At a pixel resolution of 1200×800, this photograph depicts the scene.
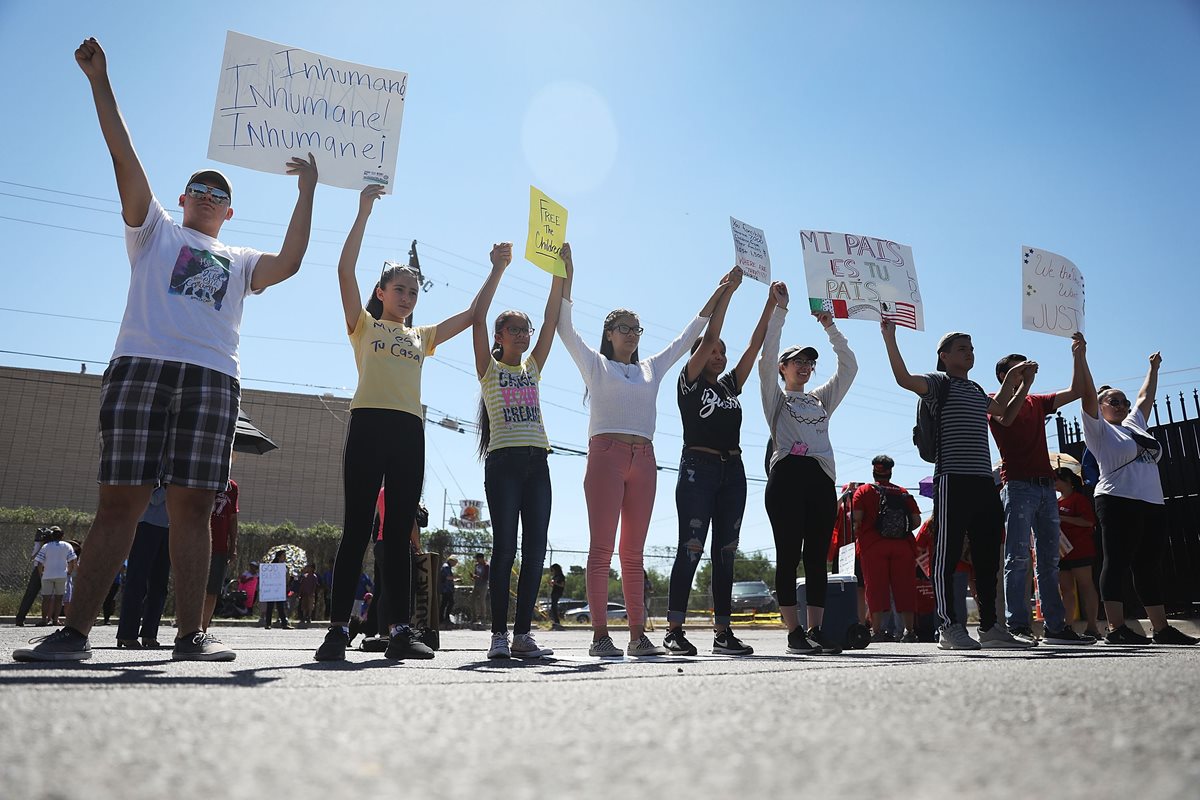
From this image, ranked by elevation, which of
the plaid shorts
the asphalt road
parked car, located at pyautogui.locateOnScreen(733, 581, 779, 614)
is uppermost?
the plaid shorts

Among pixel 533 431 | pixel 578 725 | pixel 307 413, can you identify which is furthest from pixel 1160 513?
pixel 307 413

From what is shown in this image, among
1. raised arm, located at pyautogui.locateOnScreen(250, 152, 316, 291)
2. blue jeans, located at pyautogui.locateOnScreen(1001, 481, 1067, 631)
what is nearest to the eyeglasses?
raised arm, located at pyautogui.locateOnScreen(250, 152, 316, 291)

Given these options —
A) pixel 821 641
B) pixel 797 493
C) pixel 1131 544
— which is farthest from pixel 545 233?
pixel 1131 544

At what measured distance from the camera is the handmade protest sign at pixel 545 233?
5527mm

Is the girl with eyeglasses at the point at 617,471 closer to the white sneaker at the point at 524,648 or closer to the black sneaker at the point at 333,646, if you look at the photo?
the white sneaker at the point at 524,648

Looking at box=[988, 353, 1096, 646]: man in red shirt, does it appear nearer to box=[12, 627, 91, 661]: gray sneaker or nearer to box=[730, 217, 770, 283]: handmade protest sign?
box=[730, 217, 770, 283]: handmade protest sign

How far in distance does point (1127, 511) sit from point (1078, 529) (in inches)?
66.4

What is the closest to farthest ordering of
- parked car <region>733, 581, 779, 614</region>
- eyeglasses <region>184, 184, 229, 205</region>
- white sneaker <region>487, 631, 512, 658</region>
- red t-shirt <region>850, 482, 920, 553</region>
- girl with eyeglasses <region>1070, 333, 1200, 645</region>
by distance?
eyeglasses <region>184, 184, 229, 205</region> → white sneaker <region>487, 631, 512, 658</region> → girl with eyeglasses <region>1070, 333, 1200, 645</region> → red t-shirt <region>850, 482, 920, 553</region> → parked car <region>733, 581, 779, 614</region>

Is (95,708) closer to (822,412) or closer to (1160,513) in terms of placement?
(822,412)

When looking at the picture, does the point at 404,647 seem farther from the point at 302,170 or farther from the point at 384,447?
the point at 302,170

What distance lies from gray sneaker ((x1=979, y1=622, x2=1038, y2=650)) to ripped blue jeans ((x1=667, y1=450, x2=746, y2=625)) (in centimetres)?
159

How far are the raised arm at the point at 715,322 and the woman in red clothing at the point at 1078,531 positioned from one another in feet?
12.3

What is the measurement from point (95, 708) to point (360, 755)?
725 millimetres

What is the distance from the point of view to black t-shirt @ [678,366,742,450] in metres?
5.44
